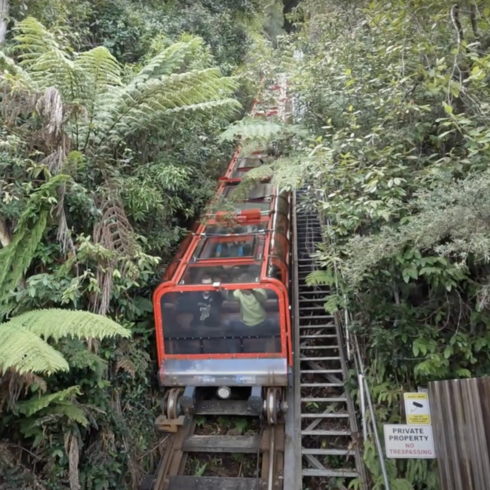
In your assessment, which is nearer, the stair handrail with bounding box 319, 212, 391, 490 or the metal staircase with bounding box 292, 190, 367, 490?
the stair handrail with bounding box 319, 212, 391, 490

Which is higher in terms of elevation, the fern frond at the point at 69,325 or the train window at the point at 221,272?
the train window at the point at 221,272

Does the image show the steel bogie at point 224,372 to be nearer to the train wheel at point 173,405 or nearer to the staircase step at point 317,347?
the train wheel at point 173,405

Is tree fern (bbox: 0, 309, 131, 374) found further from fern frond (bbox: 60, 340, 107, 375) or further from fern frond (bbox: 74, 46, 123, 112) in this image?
fern frond (bbox: 74, 46, 123, 112)

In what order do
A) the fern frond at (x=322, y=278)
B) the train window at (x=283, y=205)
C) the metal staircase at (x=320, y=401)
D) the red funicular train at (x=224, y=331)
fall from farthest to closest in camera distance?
the train window at (x=283, y=205)
the red funicular train at (x=224, y=331)
the fern frond at (x=322, y=278)
the metal staircase at (x=320, y=401)

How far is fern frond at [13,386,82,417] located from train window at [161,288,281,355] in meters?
1.92

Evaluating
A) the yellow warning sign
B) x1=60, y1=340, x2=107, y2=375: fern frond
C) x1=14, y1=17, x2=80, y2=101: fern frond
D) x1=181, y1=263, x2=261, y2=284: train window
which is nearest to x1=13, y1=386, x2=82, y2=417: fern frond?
x1=60, y1=340, x2=107, y2=375: fern frond

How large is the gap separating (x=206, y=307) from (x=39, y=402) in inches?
91.0

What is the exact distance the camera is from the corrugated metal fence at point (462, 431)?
3756 mm

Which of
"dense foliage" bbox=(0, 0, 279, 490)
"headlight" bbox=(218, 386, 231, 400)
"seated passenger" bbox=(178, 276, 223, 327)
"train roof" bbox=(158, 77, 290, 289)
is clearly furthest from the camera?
"train roof" bbox=(158, 77, 290, 289)

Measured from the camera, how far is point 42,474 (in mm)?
3965

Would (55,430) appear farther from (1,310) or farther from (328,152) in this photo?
(328,152)

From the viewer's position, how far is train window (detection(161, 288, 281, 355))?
214 inches

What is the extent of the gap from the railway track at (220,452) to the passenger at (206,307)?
3.86 ft

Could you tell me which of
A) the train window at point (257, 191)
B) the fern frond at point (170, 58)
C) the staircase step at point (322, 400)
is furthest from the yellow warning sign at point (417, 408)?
the fern frond at point (170, 58)
